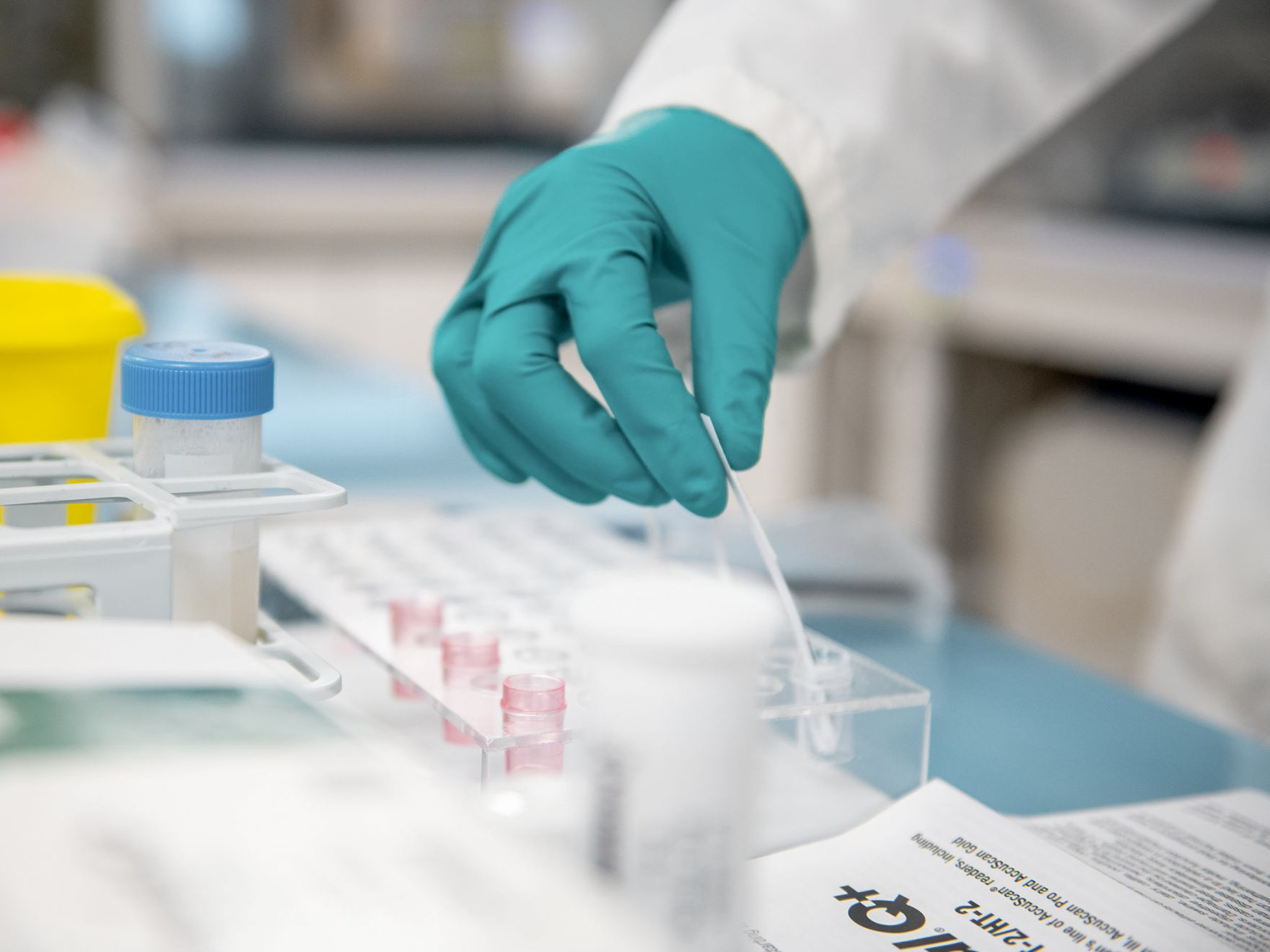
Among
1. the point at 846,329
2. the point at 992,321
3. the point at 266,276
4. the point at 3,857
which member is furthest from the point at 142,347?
the point at 266,276

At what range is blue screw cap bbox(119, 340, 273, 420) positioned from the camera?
51 centimetres

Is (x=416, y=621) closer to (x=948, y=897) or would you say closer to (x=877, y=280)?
(x=948, y=897)

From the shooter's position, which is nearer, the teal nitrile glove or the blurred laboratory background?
the teal nitrile glove

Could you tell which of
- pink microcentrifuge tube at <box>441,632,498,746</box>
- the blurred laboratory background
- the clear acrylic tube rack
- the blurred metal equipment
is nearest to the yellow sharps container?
the clear acrylic tube rack

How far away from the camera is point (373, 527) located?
2.70ft

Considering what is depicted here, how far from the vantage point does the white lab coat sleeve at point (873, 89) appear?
32.0 inches

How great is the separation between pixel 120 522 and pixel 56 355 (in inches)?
6.0

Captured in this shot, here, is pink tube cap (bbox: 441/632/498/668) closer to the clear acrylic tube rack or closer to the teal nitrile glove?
the clear acrylic tube rack

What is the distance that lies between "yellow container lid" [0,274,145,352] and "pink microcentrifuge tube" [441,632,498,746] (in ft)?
0.74

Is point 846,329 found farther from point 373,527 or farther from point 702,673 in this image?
point 702,673

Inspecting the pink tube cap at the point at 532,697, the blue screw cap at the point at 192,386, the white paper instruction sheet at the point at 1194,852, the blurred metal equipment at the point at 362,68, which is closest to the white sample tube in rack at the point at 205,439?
the blue screw cap at the point at 192,386

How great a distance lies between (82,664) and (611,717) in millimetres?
→ 172

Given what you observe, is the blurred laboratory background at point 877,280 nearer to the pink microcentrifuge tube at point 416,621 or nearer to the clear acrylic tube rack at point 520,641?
the clear acrylic tube rack at point 520,641

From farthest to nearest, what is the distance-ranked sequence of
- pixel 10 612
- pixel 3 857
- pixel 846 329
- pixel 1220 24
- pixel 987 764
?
pixel 846 329, pixel 1220 24, pixel 987 764, pixel 10 612, pixel 3 857
